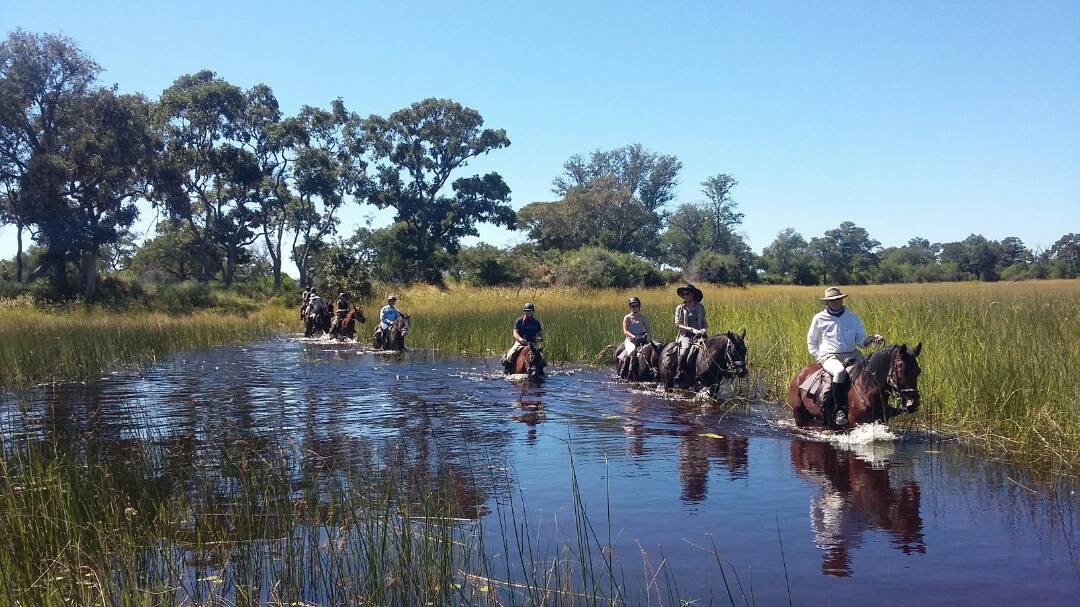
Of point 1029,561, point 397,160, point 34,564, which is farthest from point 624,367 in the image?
point 397,160

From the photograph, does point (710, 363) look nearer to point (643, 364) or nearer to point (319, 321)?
point (643, 364)

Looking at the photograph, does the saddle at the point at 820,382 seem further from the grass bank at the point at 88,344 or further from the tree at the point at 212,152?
the tree at the point at 212,152

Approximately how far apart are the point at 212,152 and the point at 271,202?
5.31 m

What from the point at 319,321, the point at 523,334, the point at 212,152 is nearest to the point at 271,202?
the point at 212,152

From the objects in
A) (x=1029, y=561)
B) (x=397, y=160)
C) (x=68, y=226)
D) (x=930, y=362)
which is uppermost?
(x=397, y=160)

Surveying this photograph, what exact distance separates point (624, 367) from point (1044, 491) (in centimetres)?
979

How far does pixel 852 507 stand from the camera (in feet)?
22.7

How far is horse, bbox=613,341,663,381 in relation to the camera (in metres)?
15.7

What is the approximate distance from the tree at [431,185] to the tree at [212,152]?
27.9ft

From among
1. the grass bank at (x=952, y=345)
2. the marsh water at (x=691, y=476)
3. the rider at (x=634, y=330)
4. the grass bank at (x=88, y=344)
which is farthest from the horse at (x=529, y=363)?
the grass bank at (x=88, y=344)

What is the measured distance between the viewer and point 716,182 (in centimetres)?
8594

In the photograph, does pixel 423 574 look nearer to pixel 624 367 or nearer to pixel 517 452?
pixel 517 452

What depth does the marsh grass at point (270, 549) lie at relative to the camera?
183 inches

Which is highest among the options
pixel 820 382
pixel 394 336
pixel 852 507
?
pixel 394 336
